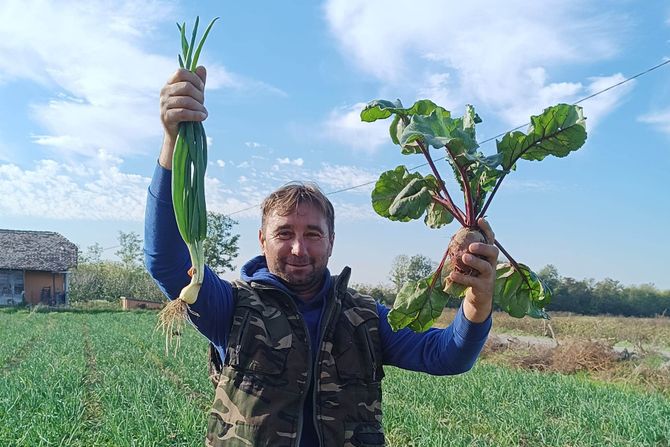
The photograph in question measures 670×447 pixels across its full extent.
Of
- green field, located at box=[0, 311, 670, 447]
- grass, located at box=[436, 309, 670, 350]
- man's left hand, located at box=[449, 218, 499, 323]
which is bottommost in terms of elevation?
grass, located at box=[436, 309, 670, 350]

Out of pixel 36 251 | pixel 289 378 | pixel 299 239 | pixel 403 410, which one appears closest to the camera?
pixel 289 378

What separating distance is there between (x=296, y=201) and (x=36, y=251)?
111 feet

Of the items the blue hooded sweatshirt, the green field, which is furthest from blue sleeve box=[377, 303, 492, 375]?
the green field

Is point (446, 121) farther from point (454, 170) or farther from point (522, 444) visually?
point (522, 444)

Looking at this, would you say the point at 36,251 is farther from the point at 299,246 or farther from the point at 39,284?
the point at 299,246

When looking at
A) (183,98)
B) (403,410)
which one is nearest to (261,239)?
(183,98)

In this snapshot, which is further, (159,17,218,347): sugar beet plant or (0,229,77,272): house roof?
(0,229,77,272): house roof

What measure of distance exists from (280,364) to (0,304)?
105 ft

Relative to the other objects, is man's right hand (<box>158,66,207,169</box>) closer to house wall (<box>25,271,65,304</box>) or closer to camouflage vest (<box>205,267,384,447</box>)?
camouflage vest (<box>205,267,384,447</box>)

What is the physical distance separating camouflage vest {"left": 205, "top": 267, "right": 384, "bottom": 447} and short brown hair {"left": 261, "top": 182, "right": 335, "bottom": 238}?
0.24 m

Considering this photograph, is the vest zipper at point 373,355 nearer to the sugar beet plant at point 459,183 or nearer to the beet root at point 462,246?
the sugar beet plant at point 459,183

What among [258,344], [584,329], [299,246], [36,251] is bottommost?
[584,329]

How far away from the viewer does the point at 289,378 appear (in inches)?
71.4

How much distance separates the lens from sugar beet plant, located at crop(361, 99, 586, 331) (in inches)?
61.1
